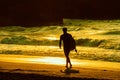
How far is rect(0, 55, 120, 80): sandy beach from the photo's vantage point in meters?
15.4

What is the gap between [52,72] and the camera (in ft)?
55.5

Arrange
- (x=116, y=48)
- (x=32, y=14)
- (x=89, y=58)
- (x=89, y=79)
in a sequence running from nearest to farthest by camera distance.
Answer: (x=89, y=79)
(x=89, y=58)
(x=116, y=48)
(x=32, y=14)

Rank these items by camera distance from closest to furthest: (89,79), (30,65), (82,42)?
1. (89,79)
2. (30,65)
3. (82,42)

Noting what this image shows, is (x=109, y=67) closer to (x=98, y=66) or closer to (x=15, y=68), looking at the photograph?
(x=98, y=66)

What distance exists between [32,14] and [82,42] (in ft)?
34.1

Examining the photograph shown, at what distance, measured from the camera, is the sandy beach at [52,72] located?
15.4 m

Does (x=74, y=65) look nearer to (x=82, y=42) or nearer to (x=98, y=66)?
(x=98, y=66)

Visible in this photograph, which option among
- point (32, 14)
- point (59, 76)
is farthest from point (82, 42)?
point (59, 76)

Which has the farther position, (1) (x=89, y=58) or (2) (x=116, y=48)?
(2) (x=116, y=48)

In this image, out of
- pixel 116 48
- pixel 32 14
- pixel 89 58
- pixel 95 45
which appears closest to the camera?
pixel 89 58

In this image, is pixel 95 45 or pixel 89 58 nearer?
pixel 89 58

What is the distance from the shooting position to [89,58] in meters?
22.9

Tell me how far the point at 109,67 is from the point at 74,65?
175 centimetres

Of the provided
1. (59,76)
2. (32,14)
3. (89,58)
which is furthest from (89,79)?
(32,14)
